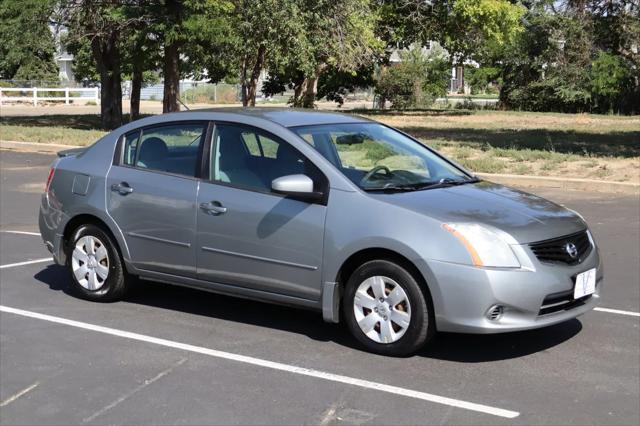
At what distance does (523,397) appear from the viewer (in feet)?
16.0

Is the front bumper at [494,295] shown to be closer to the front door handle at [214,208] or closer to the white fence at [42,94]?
the front door handle at [214,208]

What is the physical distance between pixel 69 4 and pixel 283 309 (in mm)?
19523

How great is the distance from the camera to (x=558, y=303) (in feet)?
17.8

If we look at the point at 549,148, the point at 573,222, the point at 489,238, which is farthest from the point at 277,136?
the point at 549,148

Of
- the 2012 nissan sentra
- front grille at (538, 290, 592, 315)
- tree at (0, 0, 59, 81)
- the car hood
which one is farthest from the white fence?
front grille at (538, 290, 592, 315)

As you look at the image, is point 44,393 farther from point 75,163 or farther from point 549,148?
point 549,148

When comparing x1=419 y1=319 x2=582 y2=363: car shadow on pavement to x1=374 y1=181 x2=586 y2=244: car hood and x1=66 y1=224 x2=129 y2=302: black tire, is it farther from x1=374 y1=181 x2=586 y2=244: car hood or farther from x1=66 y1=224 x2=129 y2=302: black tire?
x1=66 y1=224 x2=129 y2=302: black tire

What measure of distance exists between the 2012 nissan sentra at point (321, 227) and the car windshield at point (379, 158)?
0.05 ft

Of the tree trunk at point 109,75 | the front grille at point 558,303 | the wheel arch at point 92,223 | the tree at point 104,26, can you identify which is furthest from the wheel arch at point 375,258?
the tree trunk at point 109,75

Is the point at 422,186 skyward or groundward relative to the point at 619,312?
skyward

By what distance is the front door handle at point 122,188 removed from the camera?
22.0 ft

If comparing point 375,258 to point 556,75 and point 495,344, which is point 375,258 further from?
point 556,75

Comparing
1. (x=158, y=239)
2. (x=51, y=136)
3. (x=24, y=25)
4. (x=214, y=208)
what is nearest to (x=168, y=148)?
(x=158, y=239)

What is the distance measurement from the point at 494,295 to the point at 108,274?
3373mm
